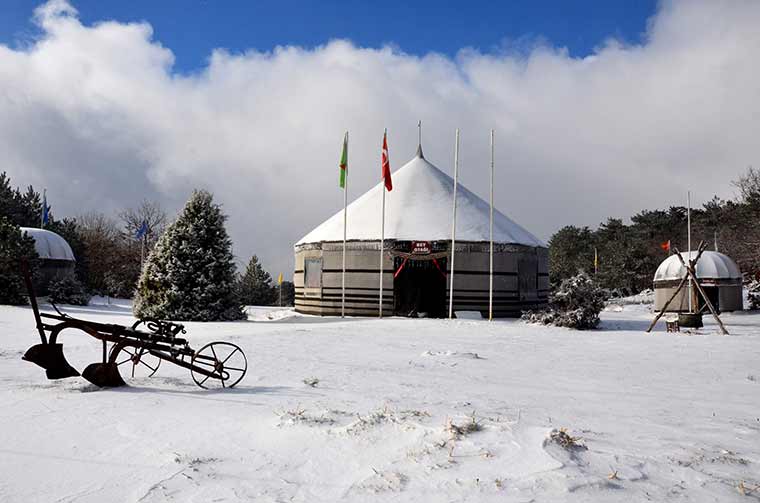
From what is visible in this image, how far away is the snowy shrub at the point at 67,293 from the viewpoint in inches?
963

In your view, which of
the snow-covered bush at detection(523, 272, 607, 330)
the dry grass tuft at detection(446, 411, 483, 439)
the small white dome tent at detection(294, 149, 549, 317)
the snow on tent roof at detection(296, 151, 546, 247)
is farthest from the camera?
the snow on tent roof at detection(296, 151, 546, 247)

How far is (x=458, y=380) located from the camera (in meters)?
7.71

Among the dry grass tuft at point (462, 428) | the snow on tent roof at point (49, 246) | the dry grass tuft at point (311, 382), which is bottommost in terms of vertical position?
the dry grass tuft at point (311, 382)

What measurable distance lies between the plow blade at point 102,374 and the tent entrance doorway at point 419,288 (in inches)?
537

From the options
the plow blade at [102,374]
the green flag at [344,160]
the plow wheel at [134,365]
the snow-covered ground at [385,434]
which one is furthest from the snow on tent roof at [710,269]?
the plow blade at [102,374]

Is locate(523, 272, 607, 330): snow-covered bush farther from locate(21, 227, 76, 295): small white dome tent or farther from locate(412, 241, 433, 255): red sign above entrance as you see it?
locate(21, 227, 76, 295): small white dome tent

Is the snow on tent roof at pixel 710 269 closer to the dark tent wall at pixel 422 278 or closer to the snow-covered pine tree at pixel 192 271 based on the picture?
the dark tent wall at pixel 422 278

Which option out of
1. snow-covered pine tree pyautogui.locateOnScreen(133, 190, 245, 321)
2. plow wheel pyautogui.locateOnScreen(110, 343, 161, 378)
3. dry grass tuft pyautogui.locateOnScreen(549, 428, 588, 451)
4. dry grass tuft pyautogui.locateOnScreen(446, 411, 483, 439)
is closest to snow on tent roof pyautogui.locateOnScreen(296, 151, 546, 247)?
snow-covered pine tree pyautogui.locateOnScreen(133, 190, 245, 321)

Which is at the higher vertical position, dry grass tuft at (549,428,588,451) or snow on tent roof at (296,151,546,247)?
snow on tent roof at (296,151,546,247)

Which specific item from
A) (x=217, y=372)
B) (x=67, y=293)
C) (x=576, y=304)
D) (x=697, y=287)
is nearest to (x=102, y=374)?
(x=217, y=372)

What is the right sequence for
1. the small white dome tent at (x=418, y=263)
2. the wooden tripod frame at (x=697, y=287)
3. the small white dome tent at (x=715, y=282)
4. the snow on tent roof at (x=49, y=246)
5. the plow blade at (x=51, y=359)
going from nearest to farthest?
the plow blade at (x=51, y=359)
the wooden tripod frame at (x=697, y=287)
the small white dome tent at (x=418, y=263)
the small white dome tent at (x=715, y=282)
the snow on tent roof at (x=49, y=246)

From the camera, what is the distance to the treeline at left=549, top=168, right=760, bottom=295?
35.7 metres

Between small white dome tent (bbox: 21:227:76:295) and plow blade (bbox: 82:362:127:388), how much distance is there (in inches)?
884

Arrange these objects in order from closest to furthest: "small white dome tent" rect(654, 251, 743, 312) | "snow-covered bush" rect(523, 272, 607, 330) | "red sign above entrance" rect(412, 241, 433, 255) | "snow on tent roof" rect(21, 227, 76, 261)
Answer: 1. "snow-covered bush" rect(523, 272, 607, 330)
2. "red sign above entrance" rect(412, 241, 433, 255)
3. "small white dome tent" rect(654, 251, 743, 312)
4. "snow on tent roof" rect(21, 227, 76, 261)
